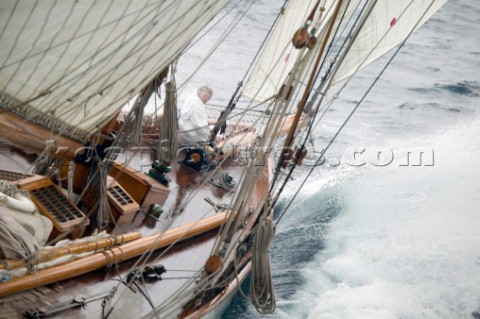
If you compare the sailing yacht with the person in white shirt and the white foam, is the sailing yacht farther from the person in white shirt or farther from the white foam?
the white foam

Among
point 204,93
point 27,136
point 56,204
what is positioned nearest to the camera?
point 27,136

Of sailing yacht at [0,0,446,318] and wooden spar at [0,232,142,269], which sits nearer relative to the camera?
sailing yacht at [0,0,446,318]

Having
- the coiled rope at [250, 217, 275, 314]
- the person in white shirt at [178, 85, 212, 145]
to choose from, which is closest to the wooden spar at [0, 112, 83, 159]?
the coiled rope at [250, 217, 275, 314]

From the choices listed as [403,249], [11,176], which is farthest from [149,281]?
[403,249]

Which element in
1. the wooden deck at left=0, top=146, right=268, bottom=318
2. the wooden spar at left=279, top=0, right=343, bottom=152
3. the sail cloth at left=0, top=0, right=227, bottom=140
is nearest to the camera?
the sail cloth at left=0, top=0, right=227, bottom=140

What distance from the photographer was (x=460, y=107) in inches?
631

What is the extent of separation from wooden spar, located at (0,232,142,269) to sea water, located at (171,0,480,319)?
6.33ft

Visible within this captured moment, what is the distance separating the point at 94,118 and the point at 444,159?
8445mm

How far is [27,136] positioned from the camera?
16.0 feet

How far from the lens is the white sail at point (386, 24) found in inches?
338

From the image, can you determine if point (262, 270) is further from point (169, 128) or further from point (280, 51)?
point (280, 51)

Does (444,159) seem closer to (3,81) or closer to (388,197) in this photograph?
(388,197)

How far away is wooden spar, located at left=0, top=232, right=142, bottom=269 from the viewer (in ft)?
17.0

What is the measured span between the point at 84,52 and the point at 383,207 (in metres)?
6.88
